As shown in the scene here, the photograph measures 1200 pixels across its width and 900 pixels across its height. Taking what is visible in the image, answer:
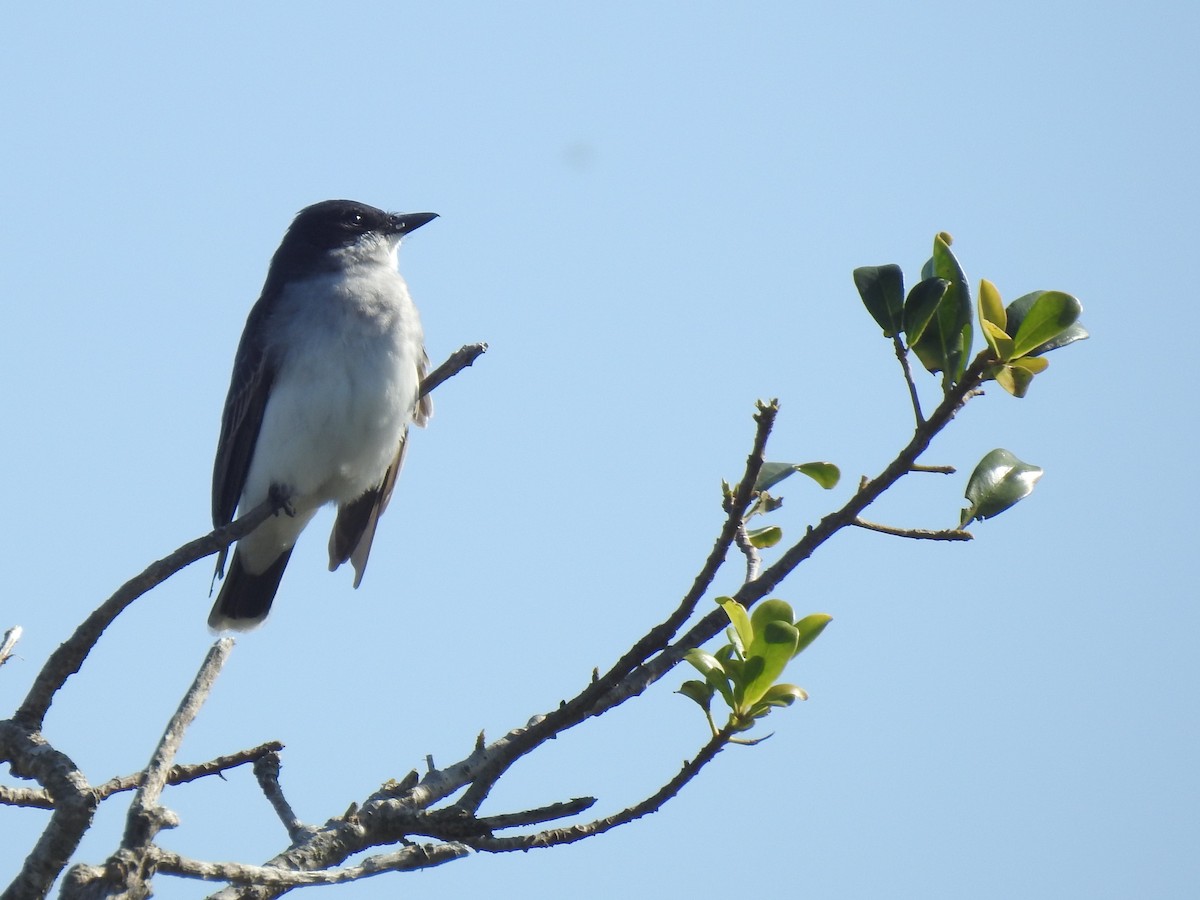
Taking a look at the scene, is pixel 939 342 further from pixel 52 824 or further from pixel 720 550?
pixel 52 824


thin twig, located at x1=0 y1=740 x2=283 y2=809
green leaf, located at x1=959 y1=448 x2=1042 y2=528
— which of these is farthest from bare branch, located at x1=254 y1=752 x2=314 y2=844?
green leaf, located at x1=959 y1=448 x2=1042 y2=528

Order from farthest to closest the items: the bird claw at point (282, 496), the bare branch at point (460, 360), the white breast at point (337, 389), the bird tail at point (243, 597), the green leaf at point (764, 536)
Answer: the bird tail at point (243, 597), the bird claw at point (282, 496), the white breast at point (337, 389), the bare branch at point (460, 360), the green leaf at point (764, 536)

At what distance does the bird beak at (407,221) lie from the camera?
323 inches

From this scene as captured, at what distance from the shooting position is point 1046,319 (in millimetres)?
2873

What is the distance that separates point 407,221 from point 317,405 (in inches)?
72.4

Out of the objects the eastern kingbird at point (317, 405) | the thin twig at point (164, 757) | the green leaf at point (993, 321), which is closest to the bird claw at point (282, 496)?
the eastern kingbird at point (317, 405)

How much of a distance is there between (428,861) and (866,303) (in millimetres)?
1554

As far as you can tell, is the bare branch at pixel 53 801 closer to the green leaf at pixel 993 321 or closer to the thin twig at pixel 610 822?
the thin twig at pixel 610 822

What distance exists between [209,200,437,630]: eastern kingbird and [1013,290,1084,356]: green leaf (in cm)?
440

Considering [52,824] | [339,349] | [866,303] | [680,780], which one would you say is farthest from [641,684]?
[339,349]

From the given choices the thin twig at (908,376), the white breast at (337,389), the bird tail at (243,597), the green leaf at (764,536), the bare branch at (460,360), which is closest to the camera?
the thin twig at (908,376)

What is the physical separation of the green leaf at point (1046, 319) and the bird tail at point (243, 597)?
550 cm

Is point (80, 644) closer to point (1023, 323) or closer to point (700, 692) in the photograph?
point (700, 692)

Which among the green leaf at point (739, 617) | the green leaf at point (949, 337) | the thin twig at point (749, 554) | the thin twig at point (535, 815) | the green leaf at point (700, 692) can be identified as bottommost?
the thin twig at point (535, 815)
